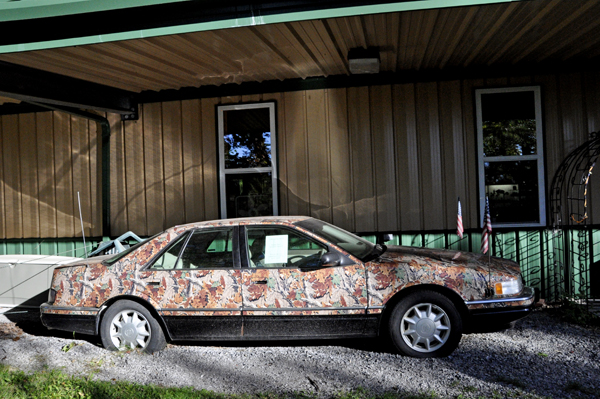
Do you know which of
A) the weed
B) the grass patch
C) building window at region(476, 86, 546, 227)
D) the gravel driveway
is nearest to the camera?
the grass patch

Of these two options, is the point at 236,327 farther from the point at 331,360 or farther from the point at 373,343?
the point at 373,343

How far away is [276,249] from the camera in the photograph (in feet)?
16.6

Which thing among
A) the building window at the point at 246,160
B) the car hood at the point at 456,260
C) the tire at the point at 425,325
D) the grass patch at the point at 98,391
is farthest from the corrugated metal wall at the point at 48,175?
the tire at the point at 425,325

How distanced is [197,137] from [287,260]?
3.75 m

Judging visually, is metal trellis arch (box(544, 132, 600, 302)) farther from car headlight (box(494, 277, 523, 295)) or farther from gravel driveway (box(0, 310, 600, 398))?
car headlight (box(494, 277, 523, 295))

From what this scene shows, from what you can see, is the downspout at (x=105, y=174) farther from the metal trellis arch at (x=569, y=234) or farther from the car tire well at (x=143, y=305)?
the metal trellis arch at (x=569, y=234)

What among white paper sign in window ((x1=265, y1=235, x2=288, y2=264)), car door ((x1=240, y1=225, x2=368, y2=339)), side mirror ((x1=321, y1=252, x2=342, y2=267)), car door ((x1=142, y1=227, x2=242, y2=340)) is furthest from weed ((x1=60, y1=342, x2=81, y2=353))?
side mirror ((x1=321, y1=252, x2=342, y2=267))

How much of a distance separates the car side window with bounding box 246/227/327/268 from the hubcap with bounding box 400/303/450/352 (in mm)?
1019

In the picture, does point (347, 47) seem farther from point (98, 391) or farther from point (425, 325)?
point (98, 391)

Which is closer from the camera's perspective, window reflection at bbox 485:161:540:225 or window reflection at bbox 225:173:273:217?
window reflection at bbox 485:161:540:225

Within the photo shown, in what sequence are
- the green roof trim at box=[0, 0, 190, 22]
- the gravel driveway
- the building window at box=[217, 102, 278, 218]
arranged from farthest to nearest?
1. the building window at box=[217, 102, 278, 218]
2. the green roof trim at box=[0, 0, 190, 22]
3. the gravel driveway

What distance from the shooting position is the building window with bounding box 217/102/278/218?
25.8 feet

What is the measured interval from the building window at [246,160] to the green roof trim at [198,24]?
9.74ft

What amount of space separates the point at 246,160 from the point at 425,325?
13.9ft
